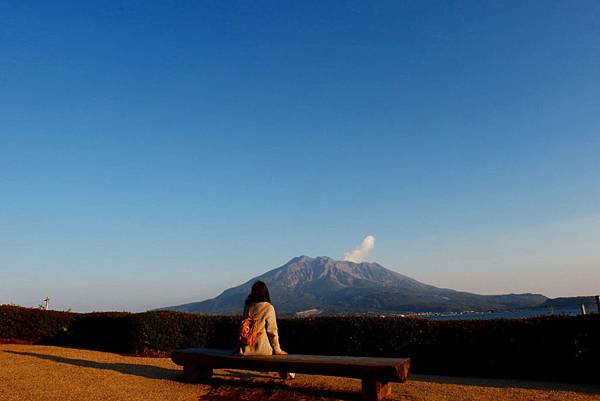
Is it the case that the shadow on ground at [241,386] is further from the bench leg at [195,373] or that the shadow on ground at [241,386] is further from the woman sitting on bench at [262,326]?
the woman sitting on bench at [262,326]

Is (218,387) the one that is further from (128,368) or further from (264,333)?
(128,368)

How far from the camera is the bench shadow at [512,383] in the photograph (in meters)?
9.84

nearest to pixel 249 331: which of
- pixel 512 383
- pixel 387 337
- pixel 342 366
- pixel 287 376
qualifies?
pixel 287 376

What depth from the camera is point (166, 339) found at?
1584 centimetres

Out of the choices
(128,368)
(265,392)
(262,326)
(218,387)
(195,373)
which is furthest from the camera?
(128,368)

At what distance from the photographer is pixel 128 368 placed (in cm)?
1191

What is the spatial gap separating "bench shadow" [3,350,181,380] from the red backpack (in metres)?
2.75

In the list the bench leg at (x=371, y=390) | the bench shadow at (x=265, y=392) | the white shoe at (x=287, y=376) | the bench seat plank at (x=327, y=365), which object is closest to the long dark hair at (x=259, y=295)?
the bench seat plank at (x=327, y=365)

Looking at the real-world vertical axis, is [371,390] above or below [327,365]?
below

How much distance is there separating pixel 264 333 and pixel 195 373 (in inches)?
88.3

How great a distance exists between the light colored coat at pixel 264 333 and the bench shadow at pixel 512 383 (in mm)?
4144

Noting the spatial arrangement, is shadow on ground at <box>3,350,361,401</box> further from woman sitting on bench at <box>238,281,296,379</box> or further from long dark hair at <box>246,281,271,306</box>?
long dark hair at <box>246,281,271,306</box>

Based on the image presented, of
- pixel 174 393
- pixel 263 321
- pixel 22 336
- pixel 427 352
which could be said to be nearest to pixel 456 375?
pixel 427 352

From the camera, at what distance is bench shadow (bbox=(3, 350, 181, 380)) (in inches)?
433
